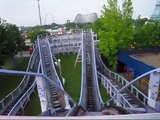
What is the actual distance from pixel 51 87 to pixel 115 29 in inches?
333

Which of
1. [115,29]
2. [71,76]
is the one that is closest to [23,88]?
[71,76]

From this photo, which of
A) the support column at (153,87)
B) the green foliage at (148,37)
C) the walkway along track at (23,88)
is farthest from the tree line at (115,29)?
the support column at (153,87)

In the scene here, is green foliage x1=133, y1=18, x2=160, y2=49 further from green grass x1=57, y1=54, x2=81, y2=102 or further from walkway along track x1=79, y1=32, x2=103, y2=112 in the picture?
green grass x1=57, y1=54, x2=81, y2=102

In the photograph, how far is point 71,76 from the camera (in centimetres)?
2420

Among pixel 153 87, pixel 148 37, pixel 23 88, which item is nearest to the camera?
pixel 153 87

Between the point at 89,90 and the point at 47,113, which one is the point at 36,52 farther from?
the point at 47,113

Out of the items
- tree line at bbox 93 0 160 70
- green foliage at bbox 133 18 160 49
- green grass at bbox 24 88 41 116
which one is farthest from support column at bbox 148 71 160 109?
green foliage at bbox 133 18 160 49

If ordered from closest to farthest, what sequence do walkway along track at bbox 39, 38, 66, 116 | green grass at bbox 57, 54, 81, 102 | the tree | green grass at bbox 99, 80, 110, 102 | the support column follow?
1. the support column
2. walkway along track at bbox 39, 38, 66, 116
3. green grass at bbox 99, 80, 110, 102
4. green grass at bbox 57, 54, 81, 102
5. the tree

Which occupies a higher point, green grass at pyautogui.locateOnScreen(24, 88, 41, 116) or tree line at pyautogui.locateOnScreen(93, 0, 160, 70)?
tree line at pyautogui.locateOnScreen(93, 0, 160, 70)

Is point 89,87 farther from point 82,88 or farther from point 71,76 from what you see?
point 71,76

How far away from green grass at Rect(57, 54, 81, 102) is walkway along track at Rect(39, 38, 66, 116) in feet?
3.06

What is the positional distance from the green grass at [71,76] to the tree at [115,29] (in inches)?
138

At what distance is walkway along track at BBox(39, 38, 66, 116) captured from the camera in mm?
15533

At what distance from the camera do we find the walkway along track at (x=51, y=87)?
15533mm
